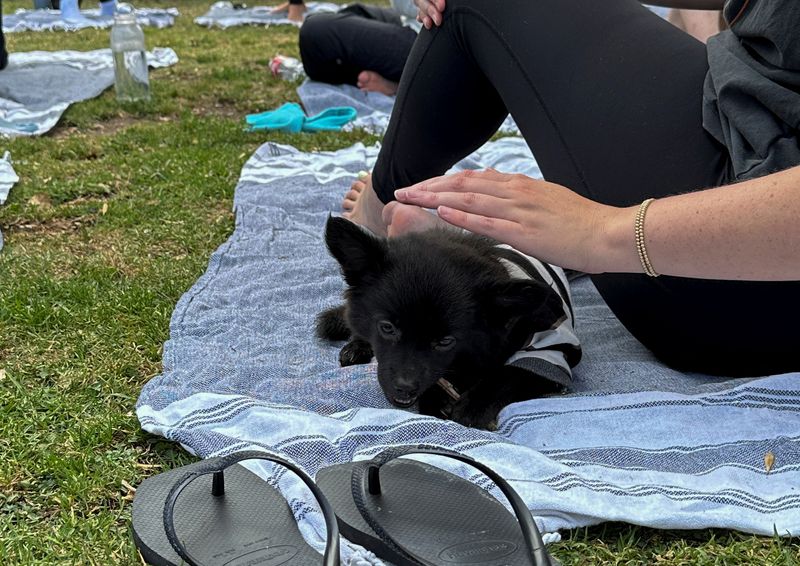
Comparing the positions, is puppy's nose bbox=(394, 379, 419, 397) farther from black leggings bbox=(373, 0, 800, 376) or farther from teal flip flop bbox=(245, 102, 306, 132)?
teal flip flop bbox=(245, 102, 306, 132)

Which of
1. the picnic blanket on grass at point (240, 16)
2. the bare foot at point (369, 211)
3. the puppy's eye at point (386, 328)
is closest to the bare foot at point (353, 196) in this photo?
the bare foot at point (369, 211)

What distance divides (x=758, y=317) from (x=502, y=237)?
2.43 ft

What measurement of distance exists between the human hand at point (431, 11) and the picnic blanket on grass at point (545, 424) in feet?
3.42

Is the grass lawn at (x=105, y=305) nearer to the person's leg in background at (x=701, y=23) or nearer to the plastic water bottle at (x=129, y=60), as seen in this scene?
the plastic water bottle at (x=129, y=60)

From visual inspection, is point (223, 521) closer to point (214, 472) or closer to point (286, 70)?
point (214, 472)

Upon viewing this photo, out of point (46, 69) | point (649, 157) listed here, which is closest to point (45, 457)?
point (649, 157)

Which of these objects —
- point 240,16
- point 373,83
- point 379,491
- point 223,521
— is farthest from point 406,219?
point 240,16

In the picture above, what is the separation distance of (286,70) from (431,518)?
20.8ft

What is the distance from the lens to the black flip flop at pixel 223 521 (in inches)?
63.8

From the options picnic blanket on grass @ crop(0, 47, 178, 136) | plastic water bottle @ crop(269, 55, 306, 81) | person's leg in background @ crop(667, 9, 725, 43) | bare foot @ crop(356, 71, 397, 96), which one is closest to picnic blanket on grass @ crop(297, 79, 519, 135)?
bare foot @ crop(356, 71, 397, 96)

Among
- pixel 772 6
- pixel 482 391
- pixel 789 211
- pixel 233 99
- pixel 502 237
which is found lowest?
pixel 233 99

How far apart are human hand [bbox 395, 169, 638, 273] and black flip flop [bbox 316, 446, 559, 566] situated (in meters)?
0.55

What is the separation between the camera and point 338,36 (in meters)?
6.66

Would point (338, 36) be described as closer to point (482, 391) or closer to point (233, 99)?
point (233, 99)
